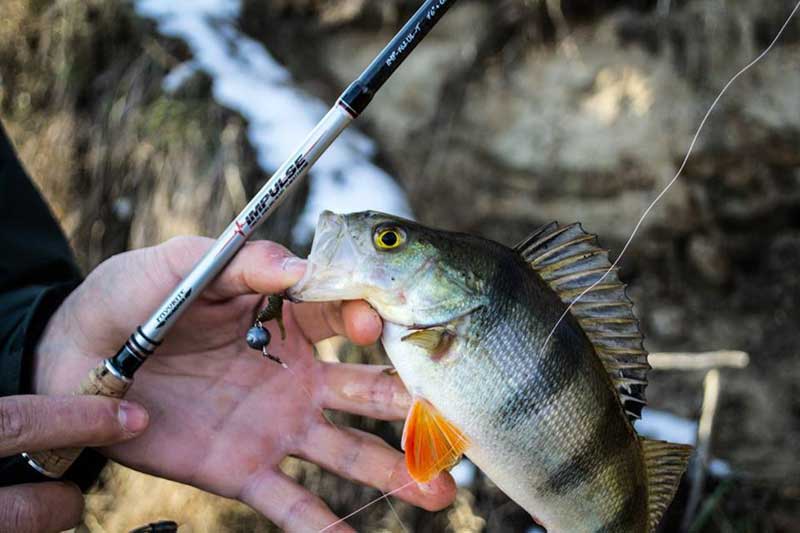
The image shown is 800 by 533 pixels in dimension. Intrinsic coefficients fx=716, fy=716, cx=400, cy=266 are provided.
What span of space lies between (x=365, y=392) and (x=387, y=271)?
49cm

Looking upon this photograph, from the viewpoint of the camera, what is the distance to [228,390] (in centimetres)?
187

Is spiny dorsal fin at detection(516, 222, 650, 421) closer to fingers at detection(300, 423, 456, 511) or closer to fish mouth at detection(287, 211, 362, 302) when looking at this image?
fish mouth at detection(287, 211, 362, 302)

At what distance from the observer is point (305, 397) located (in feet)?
6.18

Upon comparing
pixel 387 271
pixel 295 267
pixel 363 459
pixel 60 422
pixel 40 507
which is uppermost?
pixel 387 271

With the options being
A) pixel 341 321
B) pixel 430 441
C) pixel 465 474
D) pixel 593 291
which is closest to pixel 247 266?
→ pixel 341 321

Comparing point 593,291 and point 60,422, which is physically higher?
point 593,291

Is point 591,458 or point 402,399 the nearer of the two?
point 591,458

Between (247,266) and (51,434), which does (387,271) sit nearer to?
(247,266)

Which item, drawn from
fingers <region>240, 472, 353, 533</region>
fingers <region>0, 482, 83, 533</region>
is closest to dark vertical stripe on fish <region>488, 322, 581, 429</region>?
fingers <region>240, 472, 353, 533</region>

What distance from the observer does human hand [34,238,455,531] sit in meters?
1.74

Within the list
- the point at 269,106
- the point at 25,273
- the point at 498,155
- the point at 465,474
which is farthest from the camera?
the point at 498,155

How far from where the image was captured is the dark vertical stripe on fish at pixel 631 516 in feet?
5.08

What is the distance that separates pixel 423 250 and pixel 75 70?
2.74 meters

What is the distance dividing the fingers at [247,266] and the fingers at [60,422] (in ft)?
1.10
